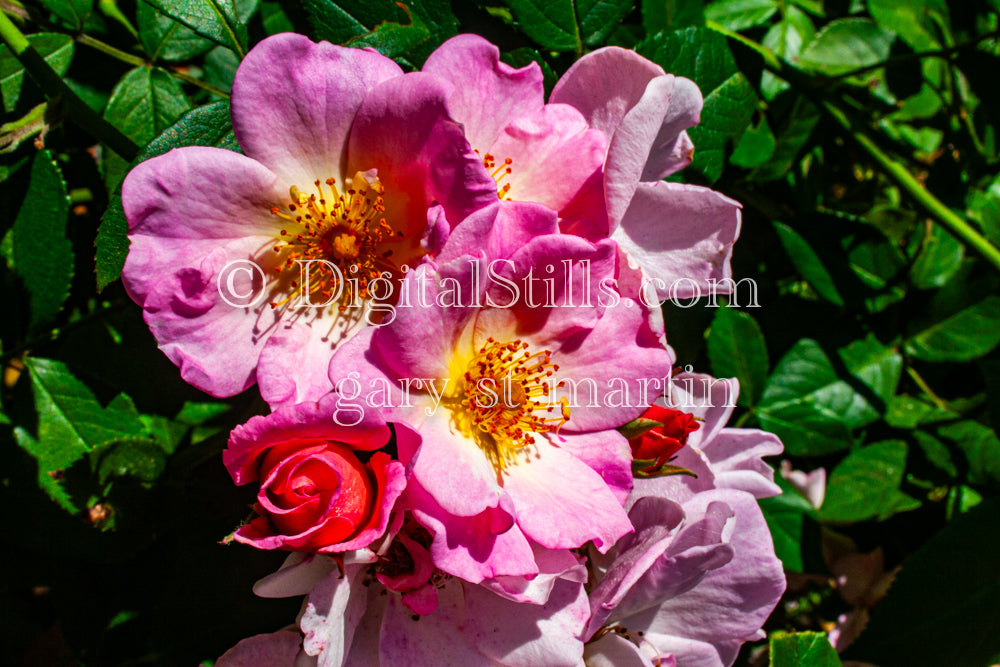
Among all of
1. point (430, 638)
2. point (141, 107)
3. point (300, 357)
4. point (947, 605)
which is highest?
point (141, 107)

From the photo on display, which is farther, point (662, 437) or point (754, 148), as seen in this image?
point (754, 148)

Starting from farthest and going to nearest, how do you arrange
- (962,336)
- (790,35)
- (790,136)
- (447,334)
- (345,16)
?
(790,35), (962,336), (790,136), (345,16), (447,334)

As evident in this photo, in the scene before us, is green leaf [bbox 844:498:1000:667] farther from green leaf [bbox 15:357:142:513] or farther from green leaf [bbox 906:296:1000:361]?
green leaf [bbox 15:357:142:513]

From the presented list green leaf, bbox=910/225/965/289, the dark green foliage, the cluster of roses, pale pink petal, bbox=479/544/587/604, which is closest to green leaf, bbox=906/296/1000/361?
the dark green foliage

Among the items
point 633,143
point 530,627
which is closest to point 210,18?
point 633,143

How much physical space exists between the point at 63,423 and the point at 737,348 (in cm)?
152

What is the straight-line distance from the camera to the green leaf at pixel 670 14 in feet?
5.39

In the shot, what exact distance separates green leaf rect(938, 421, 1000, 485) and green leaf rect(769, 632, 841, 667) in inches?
36.4

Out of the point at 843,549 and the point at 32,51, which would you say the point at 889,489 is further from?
the point at 32,51

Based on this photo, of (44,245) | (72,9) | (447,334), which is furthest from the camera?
(44,245)

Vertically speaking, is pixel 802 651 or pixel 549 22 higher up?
pixel 549 22

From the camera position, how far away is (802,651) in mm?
1358

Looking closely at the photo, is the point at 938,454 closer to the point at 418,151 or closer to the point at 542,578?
the point at 542,578

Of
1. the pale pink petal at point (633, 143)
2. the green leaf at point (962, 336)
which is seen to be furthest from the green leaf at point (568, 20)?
the green leaf at point (962, 336)
